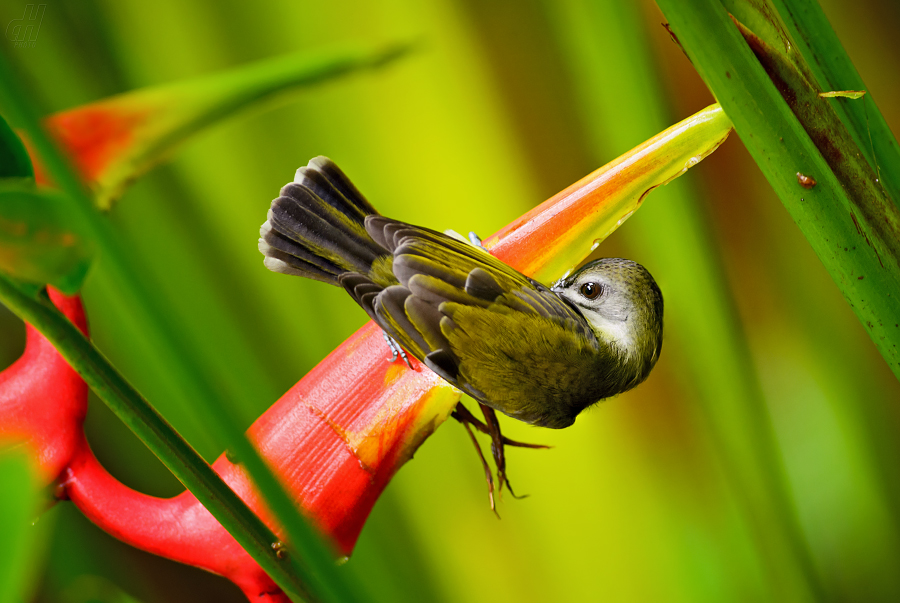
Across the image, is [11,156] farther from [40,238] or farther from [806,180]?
[806,180]

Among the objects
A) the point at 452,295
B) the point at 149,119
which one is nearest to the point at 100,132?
the point at 149,119

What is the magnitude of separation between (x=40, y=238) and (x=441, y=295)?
13 centimetres

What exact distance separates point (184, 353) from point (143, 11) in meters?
0.26

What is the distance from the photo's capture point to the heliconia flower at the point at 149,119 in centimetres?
15

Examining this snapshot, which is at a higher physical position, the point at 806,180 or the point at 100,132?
the point at 100,132

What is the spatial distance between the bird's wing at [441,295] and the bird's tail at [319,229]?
0.05 feet

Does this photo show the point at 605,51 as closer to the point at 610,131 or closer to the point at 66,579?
the point at 610,131

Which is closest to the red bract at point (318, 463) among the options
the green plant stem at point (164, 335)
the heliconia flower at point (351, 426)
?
the heliconia flower at point (351, 426)

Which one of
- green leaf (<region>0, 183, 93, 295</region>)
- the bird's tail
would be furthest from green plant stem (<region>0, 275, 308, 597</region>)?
the bird's tail

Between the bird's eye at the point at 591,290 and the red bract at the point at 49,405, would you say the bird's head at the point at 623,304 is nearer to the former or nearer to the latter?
the bird's eye at the point at 591,290

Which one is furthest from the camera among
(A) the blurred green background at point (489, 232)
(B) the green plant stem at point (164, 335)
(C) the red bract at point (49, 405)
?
(A) the blurred green background at point (489, 232)

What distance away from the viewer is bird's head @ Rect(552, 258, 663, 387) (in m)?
0.24

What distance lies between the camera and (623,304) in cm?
24

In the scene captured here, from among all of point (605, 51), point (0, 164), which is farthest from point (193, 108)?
point (605, 51)
